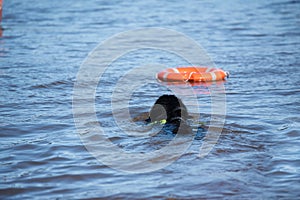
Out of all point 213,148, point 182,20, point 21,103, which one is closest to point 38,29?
point 182,20

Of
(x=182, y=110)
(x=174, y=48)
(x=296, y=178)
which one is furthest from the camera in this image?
(x=174, y=48)

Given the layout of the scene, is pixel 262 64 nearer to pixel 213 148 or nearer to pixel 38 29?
pixel 213 148

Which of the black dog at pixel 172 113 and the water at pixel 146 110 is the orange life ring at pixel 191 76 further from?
the black dog at pixel 172 113

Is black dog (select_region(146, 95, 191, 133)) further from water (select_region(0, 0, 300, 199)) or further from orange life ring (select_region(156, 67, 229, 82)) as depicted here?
orange life ring (select_region(156, 67, 229, 82))

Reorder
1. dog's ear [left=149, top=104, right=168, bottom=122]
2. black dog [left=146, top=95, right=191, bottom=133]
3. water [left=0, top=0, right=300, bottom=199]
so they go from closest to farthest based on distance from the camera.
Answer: water [left=0, top=0, right=300, bottom=199] → black dog [left=146, top=95, right=191, bottom=133] → dog's ear [left=149, top=104, right=168, bottom=122]

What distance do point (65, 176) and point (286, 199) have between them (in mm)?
2013

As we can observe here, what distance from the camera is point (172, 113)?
254 inches

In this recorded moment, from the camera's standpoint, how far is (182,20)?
16844 millimetres

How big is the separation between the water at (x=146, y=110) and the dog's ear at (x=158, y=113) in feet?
1.42

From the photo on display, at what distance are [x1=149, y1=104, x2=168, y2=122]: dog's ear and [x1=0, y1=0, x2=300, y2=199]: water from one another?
0.43 metres

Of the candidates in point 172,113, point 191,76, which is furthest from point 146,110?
point 191,76

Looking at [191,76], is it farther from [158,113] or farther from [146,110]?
[158,113]

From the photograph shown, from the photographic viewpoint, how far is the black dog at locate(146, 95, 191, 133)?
6281mm

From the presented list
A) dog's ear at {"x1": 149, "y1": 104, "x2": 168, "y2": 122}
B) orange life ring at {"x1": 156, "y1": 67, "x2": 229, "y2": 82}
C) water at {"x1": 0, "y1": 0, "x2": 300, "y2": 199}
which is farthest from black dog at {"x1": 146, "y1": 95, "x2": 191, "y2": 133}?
orange life ring at {"x1": 156, "y1": 67, "x2": 229, "y2": 82}
